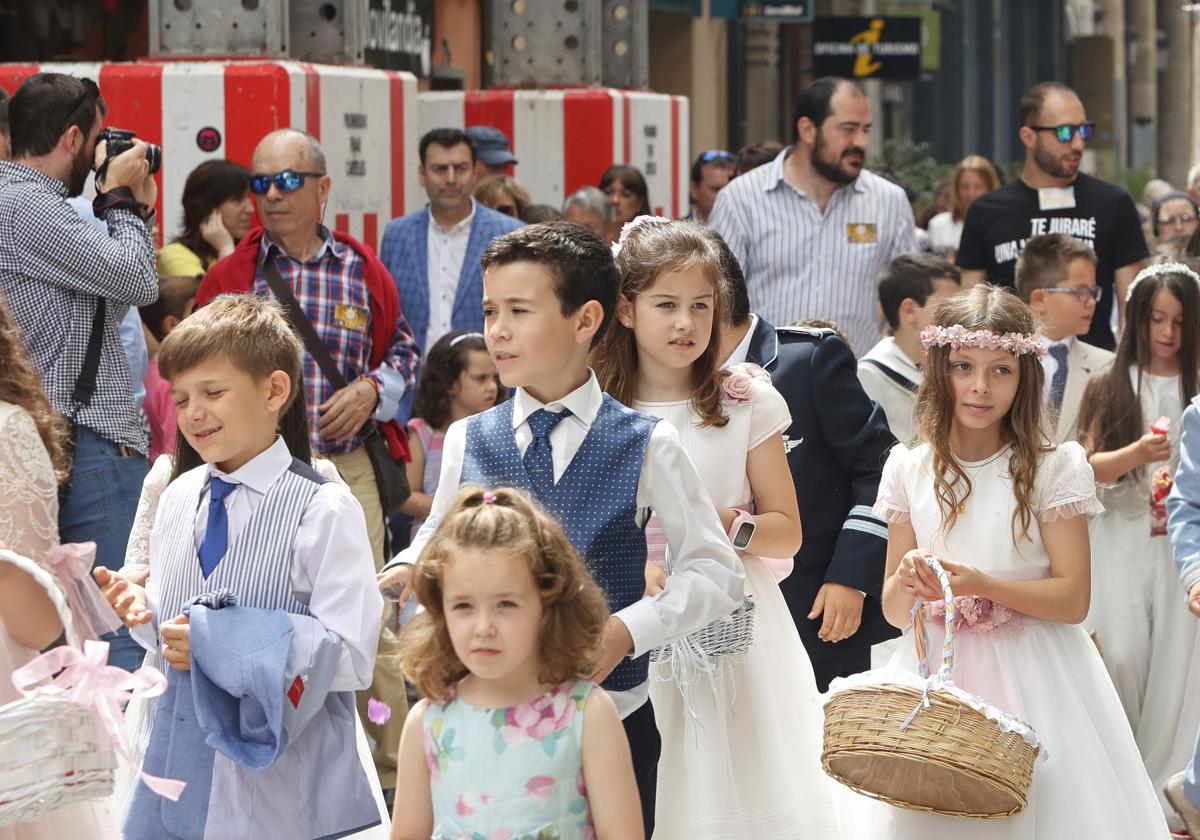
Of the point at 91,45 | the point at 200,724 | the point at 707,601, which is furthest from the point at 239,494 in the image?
the point at 91,45

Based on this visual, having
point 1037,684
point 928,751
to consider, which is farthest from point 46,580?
point 1037,684

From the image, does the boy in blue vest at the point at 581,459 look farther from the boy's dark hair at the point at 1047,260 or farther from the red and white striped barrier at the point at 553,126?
the red and white striped barrier at the point at 553,126

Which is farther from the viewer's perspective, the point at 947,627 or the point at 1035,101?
the point at 1035,101

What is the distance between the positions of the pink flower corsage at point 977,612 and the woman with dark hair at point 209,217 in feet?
13.1

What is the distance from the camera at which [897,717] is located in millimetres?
4469

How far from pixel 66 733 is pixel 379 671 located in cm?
352

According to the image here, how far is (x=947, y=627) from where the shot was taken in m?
4.57

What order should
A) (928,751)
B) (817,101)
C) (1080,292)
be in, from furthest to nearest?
1. (817,101)
2. (1080,292)
3. (928,751)

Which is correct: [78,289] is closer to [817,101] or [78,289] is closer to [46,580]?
[46,580]

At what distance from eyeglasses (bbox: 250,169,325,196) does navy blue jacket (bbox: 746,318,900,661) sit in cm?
208

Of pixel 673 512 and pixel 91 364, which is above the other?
pixel 91 364

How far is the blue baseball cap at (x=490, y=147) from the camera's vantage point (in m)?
10.6

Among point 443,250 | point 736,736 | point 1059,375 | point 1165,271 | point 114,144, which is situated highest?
point 114,144

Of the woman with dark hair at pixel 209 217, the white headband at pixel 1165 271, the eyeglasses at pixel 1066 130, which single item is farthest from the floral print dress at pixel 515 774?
the eyeglasses at pixel 1066 130
